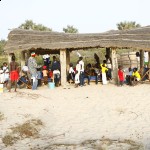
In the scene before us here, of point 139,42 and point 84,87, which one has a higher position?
point 139,42

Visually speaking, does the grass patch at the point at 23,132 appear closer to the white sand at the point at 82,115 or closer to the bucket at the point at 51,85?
the white sand at the point at 82,115

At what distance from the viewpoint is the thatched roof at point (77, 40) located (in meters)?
17.4

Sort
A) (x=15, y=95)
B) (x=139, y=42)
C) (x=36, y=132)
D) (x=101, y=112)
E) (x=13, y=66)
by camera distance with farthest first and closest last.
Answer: (x=139, y=42) < (x=13, y=66) < (x=15, y=95) < (x=101, y=112) < (x=36, y=132)

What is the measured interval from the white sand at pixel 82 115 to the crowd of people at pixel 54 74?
641 mm

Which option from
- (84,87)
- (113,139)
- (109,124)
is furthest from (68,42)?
(113,139)

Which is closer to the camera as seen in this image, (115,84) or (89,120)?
(89,120)

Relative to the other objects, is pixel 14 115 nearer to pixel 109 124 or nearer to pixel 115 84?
pixel 109 124

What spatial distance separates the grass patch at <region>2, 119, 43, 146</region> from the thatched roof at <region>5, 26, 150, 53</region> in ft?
23.8

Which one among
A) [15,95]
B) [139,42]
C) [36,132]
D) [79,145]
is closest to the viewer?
[79,145]

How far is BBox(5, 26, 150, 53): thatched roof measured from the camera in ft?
57.0

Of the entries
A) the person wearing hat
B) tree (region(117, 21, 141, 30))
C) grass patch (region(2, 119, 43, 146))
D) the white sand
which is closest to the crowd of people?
the person wearing hat

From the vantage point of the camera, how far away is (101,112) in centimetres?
1234

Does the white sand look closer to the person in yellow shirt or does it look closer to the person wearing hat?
the person wearing hat

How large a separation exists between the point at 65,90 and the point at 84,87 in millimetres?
1086
